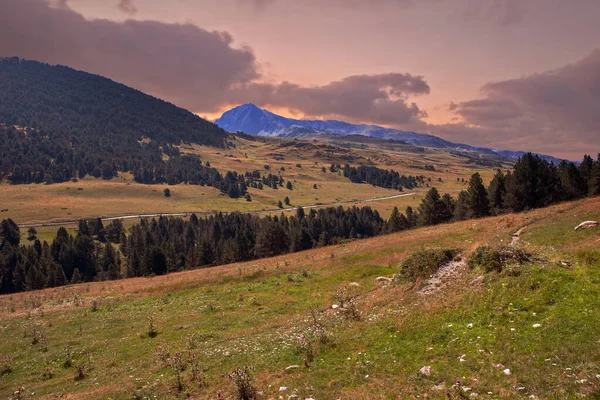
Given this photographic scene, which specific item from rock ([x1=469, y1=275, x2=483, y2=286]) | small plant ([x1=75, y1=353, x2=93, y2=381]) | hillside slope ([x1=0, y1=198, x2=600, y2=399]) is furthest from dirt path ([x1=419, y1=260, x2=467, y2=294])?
small plant ([x1=75, y1=353, x2=93, y2=381])

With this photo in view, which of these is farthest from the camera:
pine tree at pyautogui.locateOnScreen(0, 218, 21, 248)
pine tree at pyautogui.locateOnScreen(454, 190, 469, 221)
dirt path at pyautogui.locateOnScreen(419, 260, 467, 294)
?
pine tree at pyautogui.locateOnScreen(0, 218, 21, 248)

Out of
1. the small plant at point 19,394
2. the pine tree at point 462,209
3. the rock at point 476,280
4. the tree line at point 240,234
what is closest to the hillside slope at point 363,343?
the rock at point 476,280

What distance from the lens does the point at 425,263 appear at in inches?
933

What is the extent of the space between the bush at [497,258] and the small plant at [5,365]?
29.9 metres

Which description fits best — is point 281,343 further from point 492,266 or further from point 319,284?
point 319,284

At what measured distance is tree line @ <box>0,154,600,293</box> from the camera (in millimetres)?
82688

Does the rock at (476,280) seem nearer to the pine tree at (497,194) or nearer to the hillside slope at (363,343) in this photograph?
the hillside slope at (363,343)

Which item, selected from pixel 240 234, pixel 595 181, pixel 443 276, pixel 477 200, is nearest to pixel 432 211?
pixel 477 200

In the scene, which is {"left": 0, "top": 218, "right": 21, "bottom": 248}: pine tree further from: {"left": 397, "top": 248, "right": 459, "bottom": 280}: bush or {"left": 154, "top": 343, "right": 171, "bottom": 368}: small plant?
{"left": 397, "top": 248, "right": 459, "bottom": 280}: bush

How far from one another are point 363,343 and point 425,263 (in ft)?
33.2

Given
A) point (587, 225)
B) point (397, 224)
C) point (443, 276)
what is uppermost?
point (587, 225)

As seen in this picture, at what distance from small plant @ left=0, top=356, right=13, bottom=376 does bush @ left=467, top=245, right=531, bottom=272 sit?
98.2 feet

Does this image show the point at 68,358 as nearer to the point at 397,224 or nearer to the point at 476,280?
the point at 476,280

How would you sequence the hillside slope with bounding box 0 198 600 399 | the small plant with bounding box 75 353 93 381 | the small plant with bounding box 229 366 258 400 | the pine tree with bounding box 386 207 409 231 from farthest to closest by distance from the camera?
the pine tree with bounding box 386 207 409 231 < the small plant with bounding box 75 353 93 381 < the small plant with bounding box 229 366 258 400 < the hillside slope with bounding box 0 198 600 399
